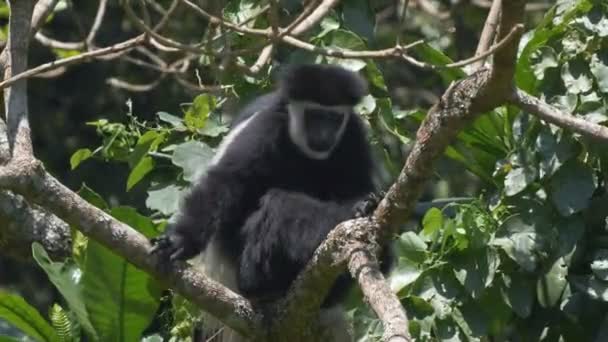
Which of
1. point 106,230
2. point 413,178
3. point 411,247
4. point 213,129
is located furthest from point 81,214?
point 213,129

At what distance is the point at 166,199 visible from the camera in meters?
3.89

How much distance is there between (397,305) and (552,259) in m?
1.33

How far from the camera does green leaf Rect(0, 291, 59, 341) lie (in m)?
3.50

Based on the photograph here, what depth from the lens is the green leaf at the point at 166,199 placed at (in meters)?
3.84

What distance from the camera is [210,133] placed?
402cm

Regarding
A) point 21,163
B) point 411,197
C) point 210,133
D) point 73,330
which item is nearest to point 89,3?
point 210,133

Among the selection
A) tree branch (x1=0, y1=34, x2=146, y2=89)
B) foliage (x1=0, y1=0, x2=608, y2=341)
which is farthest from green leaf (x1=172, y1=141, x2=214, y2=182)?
tree branch (x1=0, y1=34, x2=146, y2=89)

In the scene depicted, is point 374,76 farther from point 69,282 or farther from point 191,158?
point 69,282

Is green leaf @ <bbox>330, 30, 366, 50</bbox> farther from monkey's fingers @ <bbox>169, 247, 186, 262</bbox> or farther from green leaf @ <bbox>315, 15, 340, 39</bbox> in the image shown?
monkey's fingers @ <bbox>169, 247, 186, 262</bbox>

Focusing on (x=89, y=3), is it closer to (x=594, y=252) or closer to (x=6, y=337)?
(x=6, y=337)

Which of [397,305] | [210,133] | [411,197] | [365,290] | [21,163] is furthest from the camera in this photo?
[210,133]

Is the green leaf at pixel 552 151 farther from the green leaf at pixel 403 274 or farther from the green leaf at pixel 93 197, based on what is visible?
the green leaf at pixel 93 197

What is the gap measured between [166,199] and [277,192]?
0.46m

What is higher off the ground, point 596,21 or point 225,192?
point 596,21
